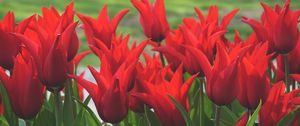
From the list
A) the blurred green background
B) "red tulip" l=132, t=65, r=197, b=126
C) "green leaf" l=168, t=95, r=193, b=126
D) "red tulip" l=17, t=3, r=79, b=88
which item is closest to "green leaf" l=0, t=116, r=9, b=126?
"red tulip" l=17, t=3, r=79, b=88

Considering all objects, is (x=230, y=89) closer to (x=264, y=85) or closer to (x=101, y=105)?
(x=264, y=85)

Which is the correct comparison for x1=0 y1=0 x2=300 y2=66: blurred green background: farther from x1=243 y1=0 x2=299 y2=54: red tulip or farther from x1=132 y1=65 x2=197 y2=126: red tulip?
x1=132 y1=65 x2=197 y2=126: red tulip

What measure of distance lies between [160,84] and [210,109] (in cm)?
46

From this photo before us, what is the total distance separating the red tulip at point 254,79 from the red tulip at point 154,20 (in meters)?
0.58

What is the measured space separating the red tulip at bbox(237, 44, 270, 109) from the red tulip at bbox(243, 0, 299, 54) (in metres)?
0.25


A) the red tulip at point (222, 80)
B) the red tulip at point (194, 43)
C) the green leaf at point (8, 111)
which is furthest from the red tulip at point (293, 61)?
the green leaf at point (8, 111)

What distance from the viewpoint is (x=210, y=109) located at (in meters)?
2.47

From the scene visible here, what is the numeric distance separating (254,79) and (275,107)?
90mm

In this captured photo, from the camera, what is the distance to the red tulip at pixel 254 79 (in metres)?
2.01

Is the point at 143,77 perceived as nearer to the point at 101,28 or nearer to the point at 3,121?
the point at 101,28

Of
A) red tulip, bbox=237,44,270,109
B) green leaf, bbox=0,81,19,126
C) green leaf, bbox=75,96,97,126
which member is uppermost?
red tulip, bbox=237,44,270,109

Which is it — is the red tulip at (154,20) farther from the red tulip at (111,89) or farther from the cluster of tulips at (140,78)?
the red tulip at (111,89)

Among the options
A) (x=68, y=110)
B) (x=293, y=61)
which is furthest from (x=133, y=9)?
(x=68, y=110)

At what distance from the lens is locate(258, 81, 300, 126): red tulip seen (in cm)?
203
